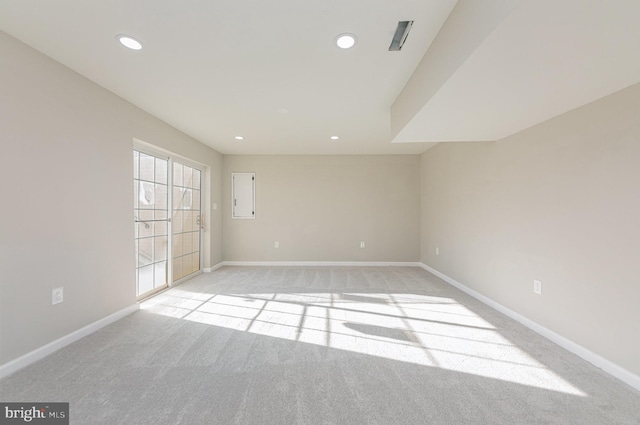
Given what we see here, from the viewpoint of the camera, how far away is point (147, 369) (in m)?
1.92

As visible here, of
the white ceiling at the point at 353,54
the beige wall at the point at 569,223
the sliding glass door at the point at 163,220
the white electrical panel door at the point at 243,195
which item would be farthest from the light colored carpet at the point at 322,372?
the white electrical panel door at the point at 243,195

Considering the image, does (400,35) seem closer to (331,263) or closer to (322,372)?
(322,372)

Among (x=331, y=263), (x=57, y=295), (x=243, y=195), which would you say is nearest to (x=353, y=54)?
(x=57, y=295)

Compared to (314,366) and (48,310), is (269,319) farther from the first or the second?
(48,310)

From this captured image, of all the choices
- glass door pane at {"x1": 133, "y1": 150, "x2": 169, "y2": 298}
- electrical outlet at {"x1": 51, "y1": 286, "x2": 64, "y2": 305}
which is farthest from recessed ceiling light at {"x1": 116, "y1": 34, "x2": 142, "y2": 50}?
electrical outlet at {"x1": 51, "y1": 286, "x2": 64, "y2": 305}

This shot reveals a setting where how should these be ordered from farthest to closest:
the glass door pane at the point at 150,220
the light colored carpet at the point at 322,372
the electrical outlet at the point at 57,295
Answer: the glass door pane at the point at 150,220
the electrical outlet at the point at 57,295
the light colored carpet at the point at 322,372

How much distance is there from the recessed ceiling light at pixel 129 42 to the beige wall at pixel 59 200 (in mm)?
797

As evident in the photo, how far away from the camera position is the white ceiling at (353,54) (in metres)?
1.29

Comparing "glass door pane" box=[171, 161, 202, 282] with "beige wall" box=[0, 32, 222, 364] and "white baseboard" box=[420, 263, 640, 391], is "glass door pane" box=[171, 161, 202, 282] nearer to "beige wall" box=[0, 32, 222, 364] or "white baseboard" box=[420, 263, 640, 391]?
"beige wall" box=[0, 32, 222, 364]

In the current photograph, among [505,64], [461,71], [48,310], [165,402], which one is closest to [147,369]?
[165,402]

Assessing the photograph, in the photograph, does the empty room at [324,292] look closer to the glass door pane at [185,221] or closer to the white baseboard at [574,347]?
the white baseboard at [574,347]

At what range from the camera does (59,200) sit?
2.19 m

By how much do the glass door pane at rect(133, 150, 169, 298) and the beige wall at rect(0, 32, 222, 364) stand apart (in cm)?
34

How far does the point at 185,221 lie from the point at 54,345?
2.47m
